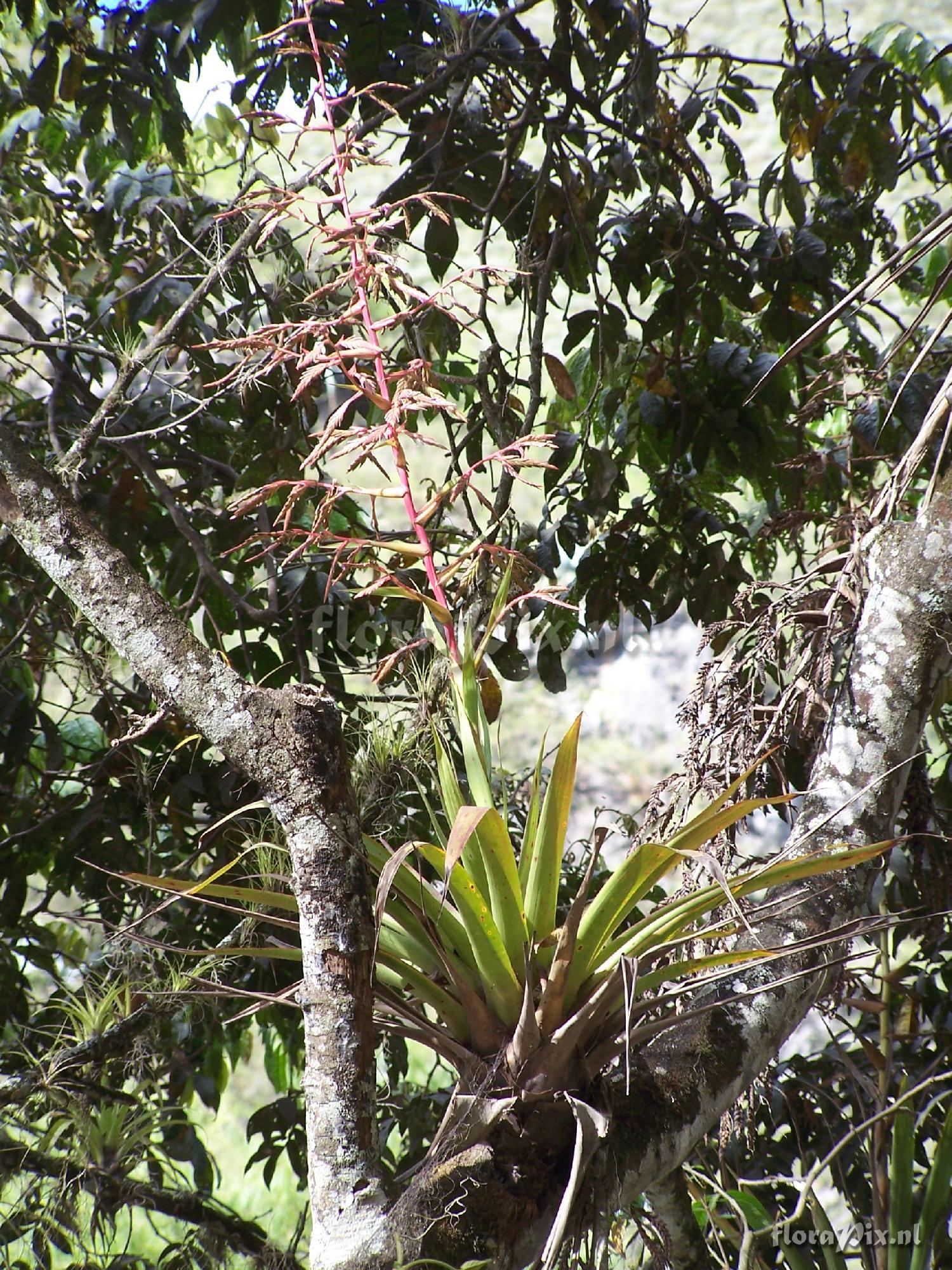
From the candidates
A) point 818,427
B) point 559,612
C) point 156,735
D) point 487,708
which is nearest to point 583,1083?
point 487,708

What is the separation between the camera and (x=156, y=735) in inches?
59.8

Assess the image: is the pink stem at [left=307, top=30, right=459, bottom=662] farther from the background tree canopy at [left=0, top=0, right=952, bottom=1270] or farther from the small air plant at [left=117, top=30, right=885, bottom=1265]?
the background tree canopy at [left=0, top=0, right=952, bottom=1270]

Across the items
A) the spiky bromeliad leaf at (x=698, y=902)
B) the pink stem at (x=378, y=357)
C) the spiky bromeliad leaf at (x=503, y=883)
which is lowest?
the spiky bromeliad leaf at (x=698, y=902)

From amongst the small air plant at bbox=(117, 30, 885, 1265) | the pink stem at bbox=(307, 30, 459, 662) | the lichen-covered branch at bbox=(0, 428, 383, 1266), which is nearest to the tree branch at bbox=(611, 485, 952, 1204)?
the small air plant at bbox=(117, 30, 885, 1265)

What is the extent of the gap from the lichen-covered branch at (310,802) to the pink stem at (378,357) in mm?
112

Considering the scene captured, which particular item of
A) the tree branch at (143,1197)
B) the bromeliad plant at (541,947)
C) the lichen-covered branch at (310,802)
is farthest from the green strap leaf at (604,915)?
the tree branch at (143,1197)

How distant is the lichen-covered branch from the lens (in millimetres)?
571

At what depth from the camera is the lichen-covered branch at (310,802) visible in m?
0.57

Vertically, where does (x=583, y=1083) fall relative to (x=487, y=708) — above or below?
below

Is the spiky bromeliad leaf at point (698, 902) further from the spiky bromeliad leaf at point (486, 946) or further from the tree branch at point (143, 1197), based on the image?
the tree branch at point (143, 1197)

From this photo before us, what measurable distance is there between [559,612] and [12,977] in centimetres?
94

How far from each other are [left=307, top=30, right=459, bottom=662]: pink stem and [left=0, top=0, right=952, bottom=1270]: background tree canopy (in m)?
0.17

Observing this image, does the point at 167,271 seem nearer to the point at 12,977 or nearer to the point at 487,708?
the point at 487,708

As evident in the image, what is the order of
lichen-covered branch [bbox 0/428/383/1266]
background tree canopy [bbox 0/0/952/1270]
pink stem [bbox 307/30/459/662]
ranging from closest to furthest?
lichen-covered branch [bbox 0/428/383/1266], pink stem [bbox 307/30/459/662], background tree canopy [bbox 0/0/952/1270]
